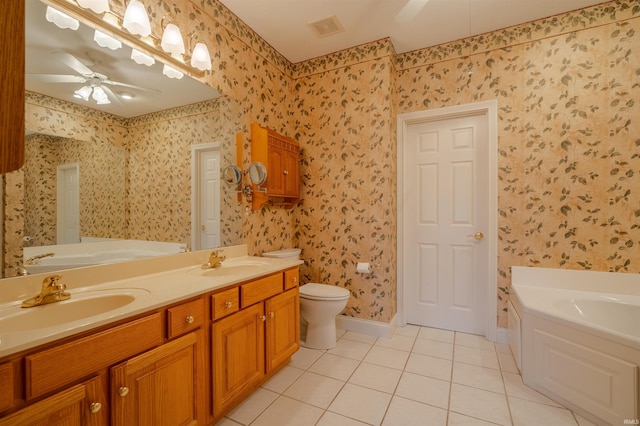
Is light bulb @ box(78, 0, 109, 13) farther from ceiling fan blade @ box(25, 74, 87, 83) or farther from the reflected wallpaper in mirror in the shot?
the reflected wallpaper in mirror

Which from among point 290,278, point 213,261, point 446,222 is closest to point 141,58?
point 213,261

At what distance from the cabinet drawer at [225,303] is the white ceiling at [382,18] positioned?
2.14 meters

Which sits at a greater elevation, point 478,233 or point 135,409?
point 478,233

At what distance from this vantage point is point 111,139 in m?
1.58

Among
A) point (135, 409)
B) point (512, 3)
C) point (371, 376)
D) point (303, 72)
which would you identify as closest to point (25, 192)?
point (135, 409)

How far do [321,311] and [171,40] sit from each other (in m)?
2.21

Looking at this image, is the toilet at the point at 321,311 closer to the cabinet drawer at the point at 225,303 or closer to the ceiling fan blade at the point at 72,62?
the cabinet drawer at the point at 225,303

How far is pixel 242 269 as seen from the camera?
80.6 inches

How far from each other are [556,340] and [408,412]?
3.33 ft

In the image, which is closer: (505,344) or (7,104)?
(7,104)

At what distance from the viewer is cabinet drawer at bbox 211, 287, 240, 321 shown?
145cm

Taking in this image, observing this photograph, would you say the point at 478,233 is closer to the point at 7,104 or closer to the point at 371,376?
the point at 371,376

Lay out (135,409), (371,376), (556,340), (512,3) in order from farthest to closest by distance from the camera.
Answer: (512,3) < (371,376) < (556,340) < (135,409)

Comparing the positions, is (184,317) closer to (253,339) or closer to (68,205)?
(253,339)
